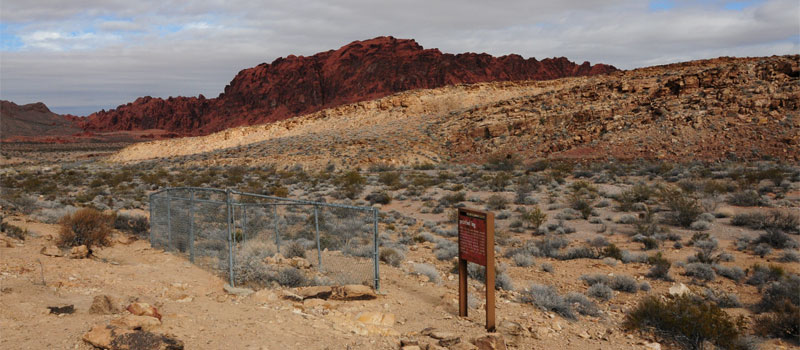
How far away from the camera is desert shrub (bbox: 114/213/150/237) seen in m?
15.0

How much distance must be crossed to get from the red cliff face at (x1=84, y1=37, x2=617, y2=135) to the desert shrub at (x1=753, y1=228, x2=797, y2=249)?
10165cm

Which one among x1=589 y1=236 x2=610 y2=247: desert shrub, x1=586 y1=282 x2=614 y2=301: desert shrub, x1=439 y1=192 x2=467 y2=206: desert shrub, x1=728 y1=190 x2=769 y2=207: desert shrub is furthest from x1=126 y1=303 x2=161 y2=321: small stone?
x1=728 y1=190 x2=769 y2=207: desert shrub

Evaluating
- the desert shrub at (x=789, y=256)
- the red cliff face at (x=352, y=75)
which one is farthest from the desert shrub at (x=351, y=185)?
the red cliff face at (x=352, y=75)

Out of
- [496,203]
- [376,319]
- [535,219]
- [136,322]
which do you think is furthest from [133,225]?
[496,203]

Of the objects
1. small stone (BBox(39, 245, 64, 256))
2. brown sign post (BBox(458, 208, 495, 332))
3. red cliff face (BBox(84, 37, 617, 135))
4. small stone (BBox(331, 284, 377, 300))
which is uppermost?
red cliff face (BBox(84, 37, 617, 135))

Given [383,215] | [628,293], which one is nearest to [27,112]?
[383,215]

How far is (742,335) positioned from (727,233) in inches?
305

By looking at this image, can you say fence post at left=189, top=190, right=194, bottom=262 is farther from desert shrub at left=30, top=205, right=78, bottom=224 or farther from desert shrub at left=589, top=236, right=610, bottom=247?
desert shrub at left=589, top=236, right=610, bottom=247

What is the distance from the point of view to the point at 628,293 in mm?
9336

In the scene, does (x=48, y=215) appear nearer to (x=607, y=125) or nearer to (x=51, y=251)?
(x=51, y=251)

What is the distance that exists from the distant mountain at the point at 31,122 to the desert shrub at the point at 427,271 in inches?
6100

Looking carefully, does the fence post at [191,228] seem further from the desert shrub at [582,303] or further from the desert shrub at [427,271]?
the desert shrub at [582,303]

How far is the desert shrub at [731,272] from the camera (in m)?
9.80

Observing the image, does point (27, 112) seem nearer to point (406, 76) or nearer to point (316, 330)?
point (406, 76)
